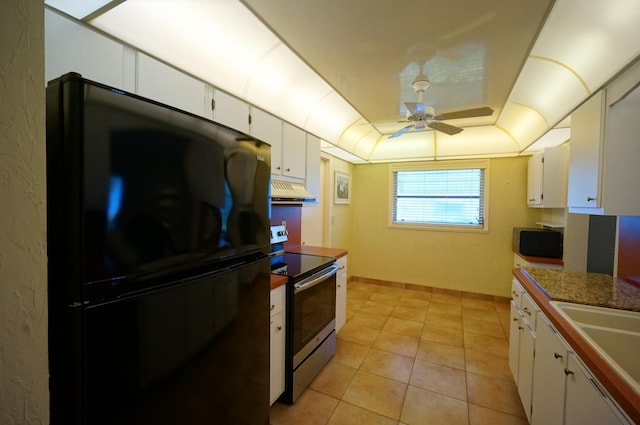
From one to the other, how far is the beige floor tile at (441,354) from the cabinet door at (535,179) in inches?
82.5

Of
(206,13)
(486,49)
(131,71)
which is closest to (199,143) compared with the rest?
(131,71)

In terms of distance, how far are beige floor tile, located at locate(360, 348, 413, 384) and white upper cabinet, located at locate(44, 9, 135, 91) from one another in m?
2.71

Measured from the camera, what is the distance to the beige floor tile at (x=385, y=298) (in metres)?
4.09

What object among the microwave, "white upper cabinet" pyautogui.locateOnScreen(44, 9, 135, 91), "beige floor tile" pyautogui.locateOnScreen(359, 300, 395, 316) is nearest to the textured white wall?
"white upper cabinet" pyautogui.locateOnScreen(44, 9, 135, 91)

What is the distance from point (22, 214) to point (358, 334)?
10.1 ft

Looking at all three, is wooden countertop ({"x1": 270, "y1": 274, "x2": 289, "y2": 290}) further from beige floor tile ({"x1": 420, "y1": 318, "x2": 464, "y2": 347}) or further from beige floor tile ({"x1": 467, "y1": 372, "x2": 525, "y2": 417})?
beige floor tile ({"x1": 420, "y1": 318, "x2": 464, "y2": 347})

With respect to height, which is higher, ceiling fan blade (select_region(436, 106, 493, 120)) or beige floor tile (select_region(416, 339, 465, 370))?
ceiling fan blade (select_region(436, 106, 493, 120))

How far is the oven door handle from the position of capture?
1994 millimetres

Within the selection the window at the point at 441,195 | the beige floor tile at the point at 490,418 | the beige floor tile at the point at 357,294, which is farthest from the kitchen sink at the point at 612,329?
the window at the point at 441,195

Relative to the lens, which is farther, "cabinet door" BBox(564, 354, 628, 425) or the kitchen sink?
the kitchen sink

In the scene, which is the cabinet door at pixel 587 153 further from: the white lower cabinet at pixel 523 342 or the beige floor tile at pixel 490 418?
the beige floor tile at pixel 490 418

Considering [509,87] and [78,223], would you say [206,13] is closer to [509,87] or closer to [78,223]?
[78,223]

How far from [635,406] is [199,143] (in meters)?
1.63

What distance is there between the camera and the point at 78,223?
28.5 inches
